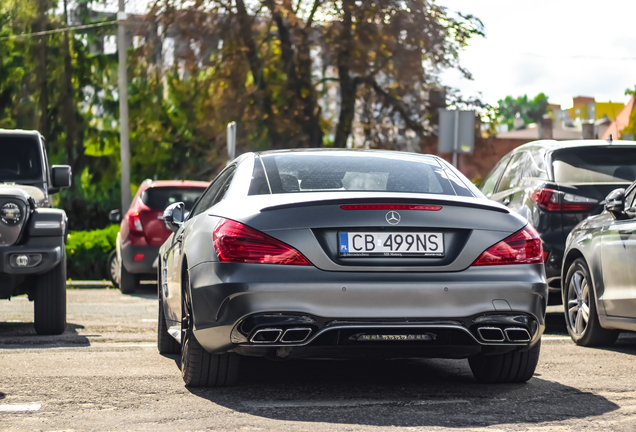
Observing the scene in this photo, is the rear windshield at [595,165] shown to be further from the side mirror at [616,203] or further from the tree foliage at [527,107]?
the tree foliage at [527,107]

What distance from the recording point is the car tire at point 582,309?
8039mm

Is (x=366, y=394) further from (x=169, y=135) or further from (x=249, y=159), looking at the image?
(x=169, y=135)

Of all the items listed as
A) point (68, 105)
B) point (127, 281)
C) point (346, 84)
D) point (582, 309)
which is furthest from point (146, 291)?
point (68, 105)

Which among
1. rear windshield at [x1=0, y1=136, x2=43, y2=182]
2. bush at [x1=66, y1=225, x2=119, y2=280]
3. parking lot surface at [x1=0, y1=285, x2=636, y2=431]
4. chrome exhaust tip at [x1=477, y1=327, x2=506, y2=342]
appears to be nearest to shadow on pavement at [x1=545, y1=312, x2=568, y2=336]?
parking lot surface at [x1=0, y1=285, x2=636, y2=431]

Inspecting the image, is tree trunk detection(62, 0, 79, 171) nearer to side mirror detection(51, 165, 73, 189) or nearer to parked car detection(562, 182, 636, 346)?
side mirror detection(51, 165, 73, 189)

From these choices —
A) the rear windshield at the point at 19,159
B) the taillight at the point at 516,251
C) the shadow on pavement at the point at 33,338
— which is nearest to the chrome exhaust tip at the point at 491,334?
the taillight at the point at 516,251

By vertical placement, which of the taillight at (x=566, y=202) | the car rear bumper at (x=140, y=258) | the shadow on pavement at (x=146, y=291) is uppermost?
the taillight at (x=566, y=202)

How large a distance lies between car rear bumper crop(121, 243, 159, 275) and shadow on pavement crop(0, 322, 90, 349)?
4.47 m

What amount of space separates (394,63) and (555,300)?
17.2 meters

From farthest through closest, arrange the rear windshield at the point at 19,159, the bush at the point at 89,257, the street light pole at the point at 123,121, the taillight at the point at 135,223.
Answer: the street light pole at the point at 123,121 → the bush at the point at 89,257 → the taillight at the point at 135,223 → the rear windshield at the point at 19,159

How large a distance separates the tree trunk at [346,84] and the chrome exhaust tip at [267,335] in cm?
2134

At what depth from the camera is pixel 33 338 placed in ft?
28.8

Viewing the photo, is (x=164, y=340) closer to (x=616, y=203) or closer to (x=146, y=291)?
(x=616, y=203)

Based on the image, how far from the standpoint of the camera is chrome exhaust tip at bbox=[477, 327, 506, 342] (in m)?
5.34
